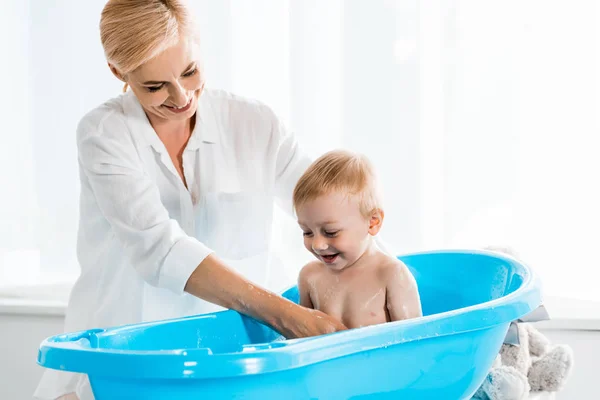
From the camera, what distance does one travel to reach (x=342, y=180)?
1.27m

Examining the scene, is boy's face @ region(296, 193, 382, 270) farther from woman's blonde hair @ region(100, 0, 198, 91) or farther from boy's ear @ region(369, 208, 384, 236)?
woman's blonde hair @ region(100, 0, 198, 91)

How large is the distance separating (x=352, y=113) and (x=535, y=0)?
19.9 inches

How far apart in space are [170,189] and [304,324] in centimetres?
42

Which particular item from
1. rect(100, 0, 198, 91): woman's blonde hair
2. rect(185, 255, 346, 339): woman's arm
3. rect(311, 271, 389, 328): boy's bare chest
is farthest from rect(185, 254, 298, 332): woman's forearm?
rect(100, 0, 198, 91): woman's blonde hair

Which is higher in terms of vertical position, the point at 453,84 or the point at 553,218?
the point at 453,84

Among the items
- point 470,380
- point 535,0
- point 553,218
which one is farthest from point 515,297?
point 535,0

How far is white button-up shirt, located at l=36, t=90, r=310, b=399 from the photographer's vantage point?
140 cm

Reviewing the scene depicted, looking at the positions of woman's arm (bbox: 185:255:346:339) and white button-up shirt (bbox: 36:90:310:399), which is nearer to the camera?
woman's arm (bbox: 185:255:346:339)

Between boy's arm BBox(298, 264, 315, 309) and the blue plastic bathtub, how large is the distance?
84 mm

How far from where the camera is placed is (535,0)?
203cm

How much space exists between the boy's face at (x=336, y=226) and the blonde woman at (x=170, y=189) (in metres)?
0.10

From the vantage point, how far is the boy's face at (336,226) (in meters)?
1.26

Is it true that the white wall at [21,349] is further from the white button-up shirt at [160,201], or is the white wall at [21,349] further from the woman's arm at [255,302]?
the woman's arm at [255,302]

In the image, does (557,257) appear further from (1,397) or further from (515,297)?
(1,397)
